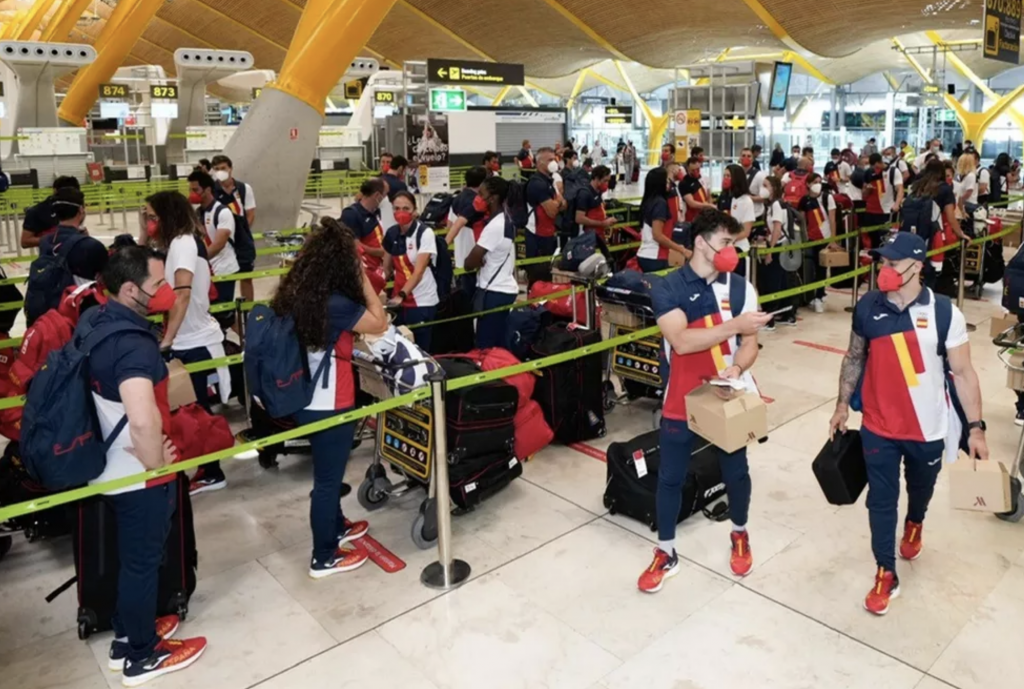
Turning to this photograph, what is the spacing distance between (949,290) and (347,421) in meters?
9.78

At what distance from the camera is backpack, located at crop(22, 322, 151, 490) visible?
321 centimetres

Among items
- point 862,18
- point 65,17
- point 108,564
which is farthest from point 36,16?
point 108,564

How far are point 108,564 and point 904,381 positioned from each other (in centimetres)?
358

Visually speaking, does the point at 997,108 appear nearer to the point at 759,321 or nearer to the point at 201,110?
the point at 201,110

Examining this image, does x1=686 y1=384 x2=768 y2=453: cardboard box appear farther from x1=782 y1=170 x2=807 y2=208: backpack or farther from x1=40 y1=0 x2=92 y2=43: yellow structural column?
x1=40 y1=0 x2=92 y2=43: yellow structural column

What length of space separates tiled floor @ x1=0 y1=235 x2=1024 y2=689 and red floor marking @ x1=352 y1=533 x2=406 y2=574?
5 cm

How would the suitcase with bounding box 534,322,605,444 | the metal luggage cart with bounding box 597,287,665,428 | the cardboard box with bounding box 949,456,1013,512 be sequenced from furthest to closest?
the metal luggage cart with bounding box 597,287,665,428, the suitcase with bounding box 534,322,605,444, the cardboard box with bounding box 949,456,1013,512

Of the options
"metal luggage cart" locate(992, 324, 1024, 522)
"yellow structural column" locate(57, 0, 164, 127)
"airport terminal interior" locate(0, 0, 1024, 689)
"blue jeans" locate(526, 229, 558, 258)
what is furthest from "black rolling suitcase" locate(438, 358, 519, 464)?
"yellow structural column" locate(57, 0, 164, 127)

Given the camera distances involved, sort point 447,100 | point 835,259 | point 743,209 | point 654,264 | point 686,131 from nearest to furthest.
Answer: point 654,264 < point 743,209 < point 835,259 < point 447,100 < point 686,131

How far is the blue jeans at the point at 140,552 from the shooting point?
348 centimetres

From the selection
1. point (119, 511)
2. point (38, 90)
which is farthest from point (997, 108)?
point (119, 511)

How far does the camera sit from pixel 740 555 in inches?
176

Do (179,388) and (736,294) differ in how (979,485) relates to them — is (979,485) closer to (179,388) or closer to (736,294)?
(736,294)

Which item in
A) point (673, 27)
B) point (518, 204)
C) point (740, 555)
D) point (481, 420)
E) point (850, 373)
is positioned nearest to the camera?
point (850, 373)
